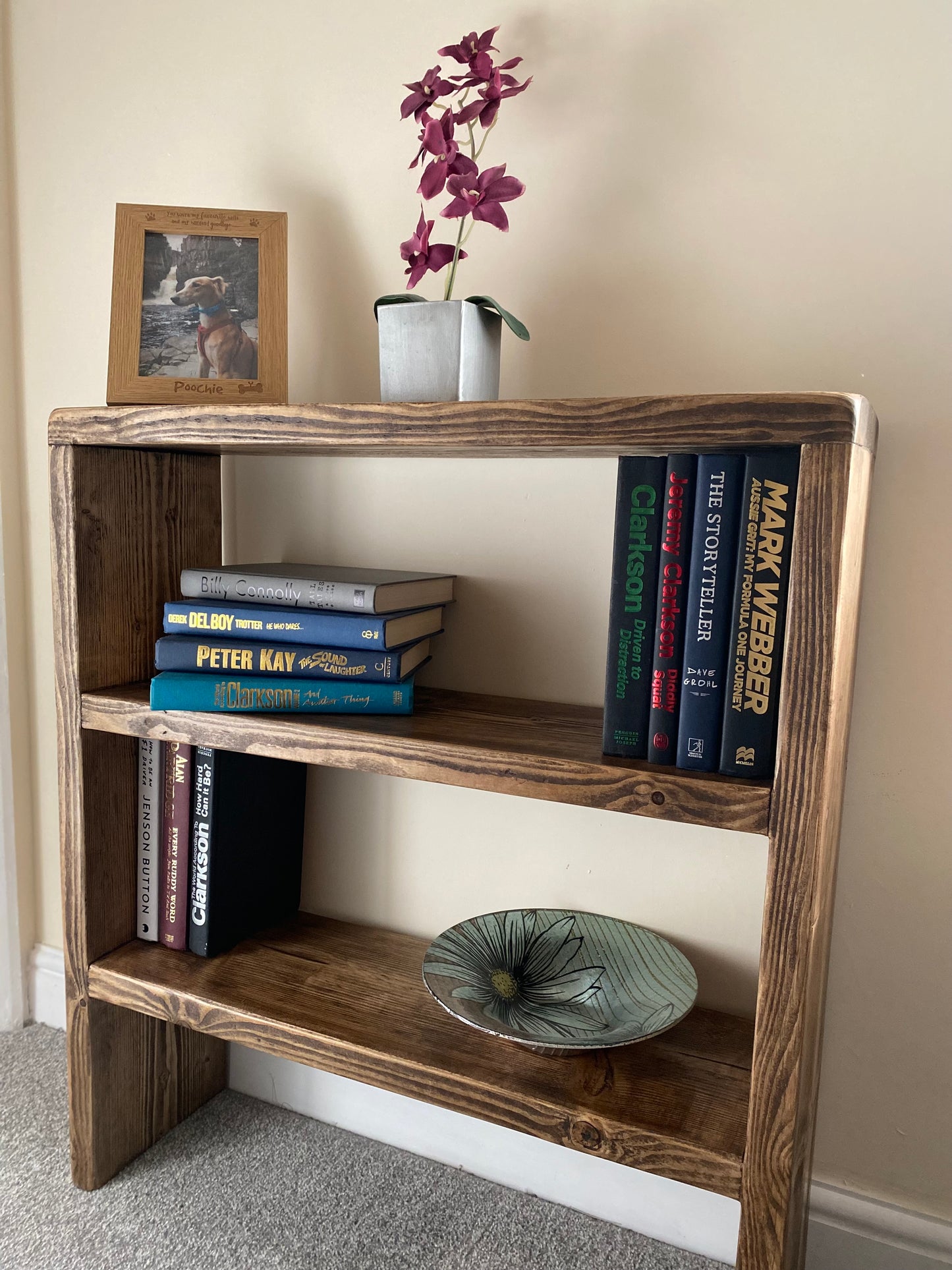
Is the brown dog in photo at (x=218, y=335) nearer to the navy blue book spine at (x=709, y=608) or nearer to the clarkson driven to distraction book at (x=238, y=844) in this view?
the clarkson driven to distraction book at (x=238, y=844)

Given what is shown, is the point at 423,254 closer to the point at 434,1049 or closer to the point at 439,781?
the point at 439,781

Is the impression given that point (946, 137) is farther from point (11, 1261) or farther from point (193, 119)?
point (11, 1261)

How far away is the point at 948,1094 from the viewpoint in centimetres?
98

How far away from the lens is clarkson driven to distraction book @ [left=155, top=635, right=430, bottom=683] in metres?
0.96

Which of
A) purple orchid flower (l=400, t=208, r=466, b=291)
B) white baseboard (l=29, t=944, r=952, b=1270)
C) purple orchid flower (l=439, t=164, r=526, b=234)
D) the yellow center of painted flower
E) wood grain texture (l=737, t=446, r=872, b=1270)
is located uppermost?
purple orchid flower (l=439, t=164, r=526, b=234)

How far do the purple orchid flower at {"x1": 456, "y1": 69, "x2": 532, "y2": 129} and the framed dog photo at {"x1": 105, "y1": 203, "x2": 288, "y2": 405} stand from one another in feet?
0.84

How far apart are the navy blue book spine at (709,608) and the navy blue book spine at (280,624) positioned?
0.33 meters

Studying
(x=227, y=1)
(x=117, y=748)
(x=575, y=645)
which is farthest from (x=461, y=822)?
(x=227, y=1)

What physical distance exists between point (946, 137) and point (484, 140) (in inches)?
18.7

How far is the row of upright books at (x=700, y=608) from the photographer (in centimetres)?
74

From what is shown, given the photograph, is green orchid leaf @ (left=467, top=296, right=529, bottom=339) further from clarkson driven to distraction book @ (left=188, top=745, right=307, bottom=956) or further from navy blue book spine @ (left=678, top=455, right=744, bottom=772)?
clarkson driven to distraction book @ (left=188, top=745, right=307, bottom=956)

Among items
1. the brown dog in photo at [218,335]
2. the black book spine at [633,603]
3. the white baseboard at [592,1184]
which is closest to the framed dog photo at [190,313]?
the brown dog in photo at [218,335]

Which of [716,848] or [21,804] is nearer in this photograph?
[716,848]

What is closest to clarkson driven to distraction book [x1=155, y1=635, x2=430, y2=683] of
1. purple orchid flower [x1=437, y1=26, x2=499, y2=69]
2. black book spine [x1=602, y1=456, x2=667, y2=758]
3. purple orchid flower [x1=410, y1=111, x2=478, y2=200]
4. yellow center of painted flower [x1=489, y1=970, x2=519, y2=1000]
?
black book spine [x1=602, y1=456, x2=667, y2=758]
